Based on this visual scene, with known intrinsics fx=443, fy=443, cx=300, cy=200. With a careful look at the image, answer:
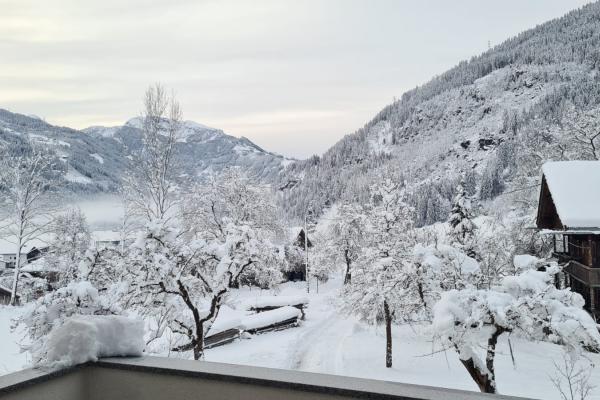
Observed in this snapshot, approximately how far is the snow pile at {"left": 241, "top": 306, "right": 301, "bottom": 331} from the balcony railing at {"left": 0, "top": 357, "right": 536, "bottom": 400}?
17.8 metres

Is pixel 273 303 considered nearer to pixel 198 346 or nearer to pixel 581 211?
pixel 198 346

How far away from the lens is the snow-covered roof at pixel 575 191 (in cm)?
1508

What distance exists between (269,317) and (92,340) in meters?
19.1

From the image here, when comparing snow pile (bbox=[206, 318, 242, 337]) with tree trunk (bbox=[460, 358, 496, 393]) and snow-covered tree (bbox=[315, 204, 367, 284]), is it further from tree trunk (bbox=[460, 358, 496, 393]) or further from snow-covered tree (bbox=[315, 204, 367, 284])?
snow-covered tree (bbox=[315, 204, 367, 284])

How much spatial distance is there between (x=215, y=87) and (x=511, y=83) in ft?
403

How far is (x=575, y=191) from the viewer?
15.9m

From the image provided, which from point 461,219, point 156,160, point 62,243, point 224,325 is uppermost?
point 156,160

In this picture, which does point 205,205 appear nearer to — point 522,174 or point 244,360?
point 244,360

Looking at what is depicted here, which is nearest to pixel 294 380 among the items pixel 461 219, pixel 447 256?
pixel 447 256

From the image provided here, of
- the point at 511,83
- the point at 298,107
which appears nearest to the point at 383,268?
the point at 298,107

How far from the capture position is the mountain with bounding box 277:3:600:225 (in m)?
75.6

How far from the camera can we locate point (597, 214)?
49.3ft

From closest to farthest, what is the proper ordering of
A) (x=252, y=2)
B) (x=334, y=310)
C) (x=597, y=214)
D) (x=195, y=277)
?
(x=252, y=2)
(x=195, y=277)
(x=597, y=214)
(x=334, y=310)

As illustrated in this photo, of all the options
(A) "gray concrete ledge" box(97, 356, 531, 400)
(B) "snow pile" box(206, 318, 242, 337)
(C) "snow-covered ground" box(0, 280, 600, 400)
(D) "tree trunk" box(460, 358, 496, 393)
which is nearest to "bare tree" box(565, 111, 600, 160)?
(C) "snow-covered ground" box(0, 280, 600, 400)
